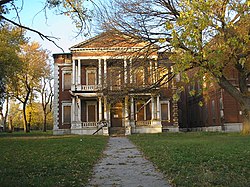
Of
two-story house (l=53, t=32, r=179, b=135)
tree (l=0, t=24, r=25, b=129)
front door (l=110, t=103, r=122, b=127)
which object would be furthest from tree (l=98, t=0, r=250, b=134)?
front door (l=110, t=103, r=122, b=127)

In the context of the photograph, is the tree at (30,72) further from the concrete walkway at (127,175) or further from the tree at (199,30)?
the concrete walkway at (127,175)

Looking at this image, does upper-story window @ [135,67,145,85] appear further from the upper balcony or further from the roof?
the roof

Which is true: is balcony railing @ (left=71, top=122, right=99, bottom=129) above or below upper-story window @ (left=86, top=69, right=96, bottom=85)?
below

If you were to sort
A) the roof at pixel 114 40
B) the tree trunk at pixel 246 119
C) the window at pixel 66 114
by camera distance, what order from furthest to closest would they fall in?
the window at pixel 66 114 < the tree trunk at pixel 246 119 < the roof at pixel 114 40

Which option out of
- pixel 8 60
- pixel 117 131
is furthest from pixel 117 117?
pixel 8 60

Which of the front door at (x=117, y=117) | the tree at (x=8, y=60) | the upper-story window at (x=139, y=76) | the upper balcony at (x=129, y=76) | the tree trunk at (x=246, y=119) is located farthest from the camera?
the front door at (x=117, y=117)

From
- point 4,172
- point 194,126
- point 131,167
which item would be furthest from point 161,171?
point 194,126

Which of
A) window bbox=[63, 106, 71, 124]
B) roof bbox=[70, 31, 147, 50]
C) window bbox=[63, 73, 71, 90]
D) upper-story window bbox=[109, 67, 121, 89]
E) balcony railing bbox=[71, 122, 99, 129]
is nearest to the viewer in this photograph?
roof bbox=[70, 31, 147, 50]

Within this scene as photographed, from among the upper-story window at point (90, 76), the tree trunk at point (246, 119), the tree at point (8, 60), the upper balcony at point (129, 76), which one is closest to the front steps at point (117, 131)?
the upper-story window at point (90, 76)

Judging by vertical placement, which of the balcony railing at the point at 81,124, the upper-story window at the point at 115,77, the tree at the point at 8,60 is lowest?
the balcony railing at the point at 81,124

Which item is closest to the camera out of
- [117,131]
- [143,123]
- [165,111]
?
[117,131]

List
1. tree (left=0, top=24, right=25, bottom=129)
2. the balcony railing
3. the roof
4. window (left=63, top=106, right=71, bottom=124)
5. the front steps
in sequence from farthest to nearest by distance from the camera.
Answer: window (left=63, top=106, right=71, bottom=124) → the balcony railing → the front steps → tree (left=0, top=24, right=25, bottom=129) → the roof

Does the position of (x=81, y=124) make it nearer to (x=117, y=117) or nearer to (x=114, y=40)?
(x=117, y=117)

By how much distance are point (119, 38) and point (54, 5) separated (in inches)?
404
